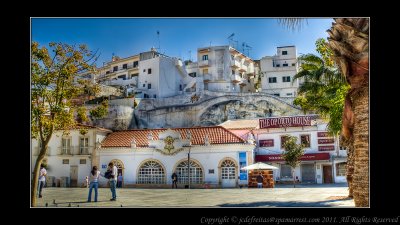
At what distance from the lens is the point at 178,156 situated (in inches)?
700

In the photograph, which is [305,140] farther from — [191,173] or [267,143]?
[191,173]

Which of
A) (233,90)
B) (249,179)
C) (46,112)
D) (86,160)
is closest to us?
(46,112)

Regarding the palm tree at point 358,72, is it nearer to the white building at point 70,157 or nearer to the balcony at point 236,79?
the white building at point 70,157

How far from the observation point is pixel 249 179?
18.2m

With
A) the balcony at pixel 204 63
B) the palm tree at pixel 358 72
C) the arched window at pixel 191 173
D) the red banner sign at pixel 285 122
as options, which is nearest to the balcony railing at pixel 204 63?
the balcony at pixel 204 63

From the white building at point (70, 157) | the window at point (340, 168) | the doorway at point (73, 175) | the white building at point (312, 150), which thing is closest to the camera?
the doorway at point (73, 175)

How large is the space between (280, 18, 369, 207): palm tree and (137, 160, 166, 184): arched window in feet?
30.9

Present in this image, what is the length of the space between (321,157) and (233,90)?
12.1 metres

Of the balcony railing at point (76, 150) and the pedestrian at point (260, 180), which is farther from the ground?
the balcony railing at point (76, 150)

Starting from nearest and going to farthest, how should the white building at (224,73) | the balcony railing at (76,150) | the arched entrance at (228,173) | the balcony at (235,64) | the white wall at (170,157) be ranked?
1. the balcony railing at (76,150)
2. the white wall at (170,157)
3. the arched entrance at (228,173)
4. the balcony at (235,64)
5. the white building at (224,73)

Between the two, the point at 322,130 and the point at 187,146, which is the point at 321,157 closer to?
the point at 322,130

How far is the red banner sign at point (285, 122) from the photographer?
24.9 meters

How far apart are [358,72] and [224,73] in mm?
29111
